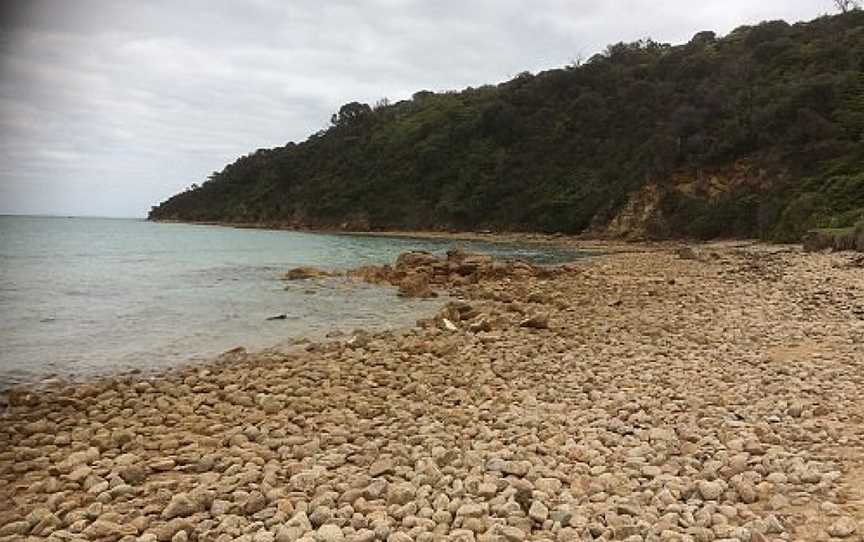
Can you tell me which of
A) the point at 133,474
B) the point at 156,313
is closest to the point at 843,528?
the point at 133,474

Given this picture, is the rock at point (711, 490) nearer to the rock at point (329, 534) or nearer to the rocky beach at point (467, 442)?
the rocky beach at point (467, 442)

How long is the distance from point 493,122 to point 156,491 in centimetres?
7528

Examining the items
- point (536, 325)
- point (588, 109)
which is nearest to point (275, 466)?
point (536, 325)

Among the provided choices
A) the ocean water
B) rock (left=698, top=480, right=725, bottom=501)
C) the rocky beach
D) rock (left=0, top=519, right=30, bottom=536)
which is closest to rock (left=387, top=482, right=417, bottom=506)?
the rocky beach

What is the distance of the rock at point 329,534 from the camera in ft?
14.4

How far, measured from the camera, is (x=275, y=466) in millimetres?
5824

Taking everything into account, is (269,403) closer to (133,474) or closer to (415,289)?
(133,474)

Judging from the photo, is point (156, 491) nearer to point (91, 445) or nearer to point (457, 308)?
point (91, 445)

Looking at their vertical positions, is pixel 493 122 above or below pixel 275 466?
above

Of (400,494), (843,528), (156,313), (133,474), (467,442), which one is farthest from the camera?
(156,313)

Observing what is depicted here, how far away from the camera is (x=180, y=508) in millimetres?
4973

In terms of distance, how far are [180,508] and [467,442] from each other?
270 centimetres

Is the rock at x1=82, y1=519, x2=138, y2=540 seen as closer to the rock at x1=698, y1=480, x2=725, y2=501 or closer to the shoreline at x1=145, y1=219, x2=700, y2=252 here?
the rock at x1=698, y1=480, x2=725, y2=501

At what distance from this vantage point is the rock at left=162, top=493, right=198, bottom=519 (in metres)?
4.94
